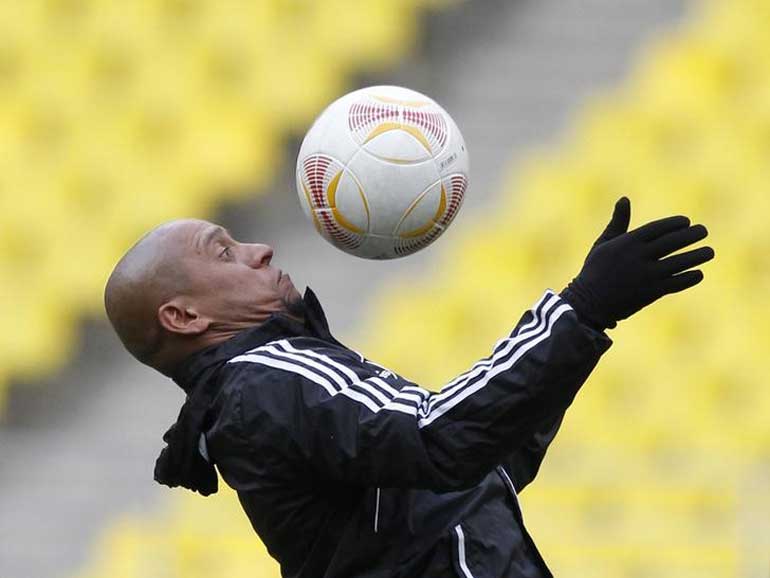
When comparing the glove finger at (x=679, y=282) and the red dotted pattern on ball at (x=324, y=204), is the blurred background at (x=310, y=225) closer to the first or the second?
the red dotted pattern on ball at (x=324, y=204)

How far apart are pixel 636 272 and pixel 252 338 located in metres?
0.78

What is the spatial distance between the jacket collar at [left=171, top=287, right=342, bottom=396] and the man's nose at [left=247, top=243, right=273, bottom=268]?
0.44 ft

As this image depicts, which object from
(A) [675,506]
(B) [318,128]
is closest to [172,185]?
(A) [675,506]

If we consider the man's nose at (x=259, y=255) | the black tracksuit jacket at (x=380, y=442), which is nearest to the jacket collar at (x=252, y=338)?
the black tracksuit jacket at (x=380, y=442)

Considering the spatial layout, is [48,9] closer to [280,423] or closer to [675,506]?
[675,506]

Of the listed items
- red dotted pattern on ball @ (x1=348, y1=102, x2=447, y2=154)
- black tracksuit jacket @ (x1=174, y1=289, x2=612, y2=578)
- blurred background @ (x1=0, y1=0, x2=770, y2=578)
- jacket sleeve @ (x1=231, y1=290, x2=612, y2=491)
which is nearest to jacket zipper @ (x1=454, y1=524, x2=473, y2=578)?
black tracksuit jacket @ (x1=174, y1=289, x2=612, y2=578)

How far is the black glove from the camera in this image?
263 cm

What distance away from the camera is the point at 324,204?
3203mm

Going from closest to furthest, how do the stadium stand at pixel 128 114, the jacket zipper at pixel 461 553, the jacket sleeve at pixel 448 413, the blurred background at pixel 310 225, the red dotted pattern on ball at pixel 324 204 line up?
the jacket sleeve at pixel 448 413, the jacket zipper at pixel 461 553, the red dotted pattern on ball at pixel 324 204, the blurred background at pixel 310 225, the stadium stand at pixel 128 114

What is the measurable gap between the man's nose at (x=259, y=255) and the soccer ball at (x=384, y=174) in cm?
13

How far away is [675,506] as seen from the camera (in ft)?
17.4

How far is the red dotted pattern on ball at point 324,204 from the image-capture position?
3.19 m

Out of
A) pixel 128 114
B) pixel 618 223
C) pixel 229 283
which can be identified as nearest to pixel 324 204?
pixel 229 283

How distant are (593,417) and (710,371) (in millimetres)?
544
